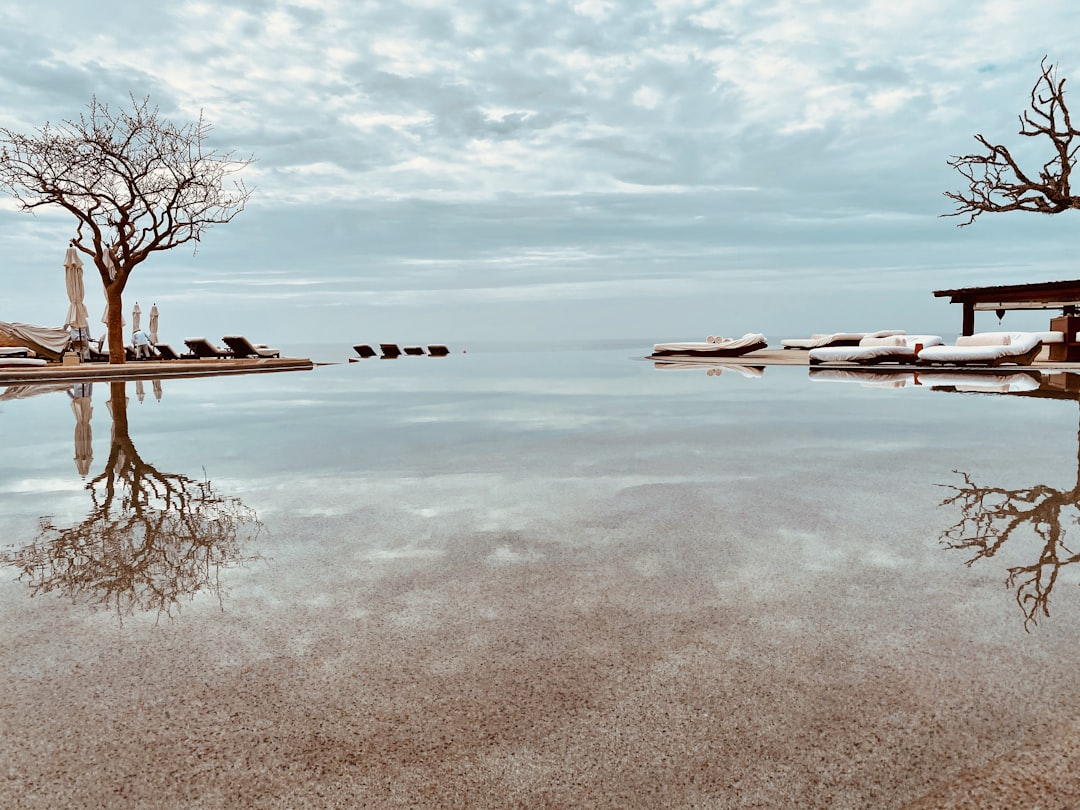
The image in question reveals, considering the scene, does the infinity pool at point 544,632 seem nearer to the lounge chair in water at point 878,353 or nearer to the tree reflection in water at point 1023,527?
the tree reflection in water at point 1023,527

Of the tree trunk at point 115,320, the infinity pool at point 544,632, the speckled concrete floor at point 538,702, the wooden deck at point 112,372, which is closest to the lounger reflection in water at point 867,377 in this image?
the infinity pool at point 544,632

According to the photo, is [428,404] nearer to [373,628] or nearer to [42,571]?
[42,571]

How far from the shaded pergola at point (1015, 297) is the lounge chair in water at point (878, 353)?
16.3 ft

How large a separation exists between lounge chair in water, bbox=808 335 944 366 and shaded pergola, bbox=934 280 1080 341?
4.97 metres

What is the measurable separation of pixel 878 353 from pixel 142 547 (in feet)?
65.0

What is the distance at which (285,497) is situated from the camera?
5.35 m

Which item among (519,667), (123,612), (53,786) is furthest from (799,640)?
(123,612)

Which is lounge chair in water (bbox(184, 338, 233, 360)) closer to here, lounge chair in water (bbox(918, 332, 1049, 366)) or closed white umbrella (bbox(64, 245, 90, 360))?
closed white umbrella (bbox(64, 245, 90, 360))

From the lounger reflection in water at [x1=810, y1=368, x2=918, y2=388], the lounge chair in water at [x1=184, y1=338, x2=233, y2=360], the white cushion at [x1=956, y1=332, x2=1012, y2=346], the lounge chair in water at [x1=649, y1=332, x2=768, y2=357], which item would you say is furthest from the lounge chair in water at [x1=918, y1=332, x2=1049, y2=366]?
the lounge chair in water at [x1=184, y1=338, x2=233, y2=360]

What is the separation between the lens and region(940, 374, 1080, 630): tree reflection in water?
3.33 meters

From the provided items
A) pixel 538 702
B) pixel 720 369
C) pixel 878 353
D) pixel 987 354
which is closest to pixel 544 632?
pixel 538 702

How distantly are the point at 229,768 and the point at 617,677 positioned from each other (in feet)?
3.89

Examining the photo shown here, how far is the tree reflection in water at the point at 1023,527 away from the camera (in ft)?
10.9

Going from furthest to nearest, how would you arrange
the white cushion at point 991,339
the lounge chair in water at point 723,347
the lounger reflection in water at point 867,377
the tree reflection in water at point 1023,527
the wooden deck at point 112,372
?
the lounge chair in water at point 723,347
the white cushion at point 991,339
the wooden deck at point 112,372
the lounger reflection in water at point 867,377
the tree reflection in water at point 1023,527
